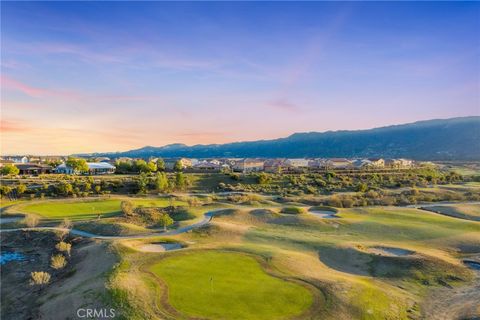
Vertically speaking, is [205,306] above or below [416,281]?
above

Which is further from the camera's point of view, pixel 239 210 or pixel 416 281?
pixel 239 210

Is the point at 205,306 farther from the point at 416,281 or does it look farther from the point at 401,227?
the point at 401,227

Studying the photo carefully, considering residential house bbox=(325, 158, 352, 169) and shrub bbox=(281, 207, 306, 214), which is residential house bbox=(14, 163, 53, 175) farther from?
residential house bbox=(325, 158, 352, 169)

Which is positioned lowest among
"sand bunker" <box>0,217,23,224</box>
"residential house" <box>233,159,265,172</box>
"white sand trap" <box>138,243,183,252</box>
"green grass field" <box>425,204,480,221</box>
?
"green grass field" <box>425,204,480,221</box>

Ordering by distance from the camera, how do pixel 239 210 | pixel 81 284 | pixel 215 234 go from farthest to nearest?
pixel 239 210 → pixel 215 234 → pixel 81 284

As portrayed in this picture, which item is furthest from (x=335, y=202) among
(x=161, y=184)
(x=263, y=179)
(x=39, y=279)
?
(x=39, y=279)

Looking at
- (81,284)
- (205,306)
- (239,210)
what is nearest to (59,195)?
(239,210)

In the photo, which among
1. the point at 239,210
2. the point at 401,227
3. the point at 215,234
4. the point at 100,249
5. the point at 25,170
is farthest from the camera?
Result: the point at 25,170

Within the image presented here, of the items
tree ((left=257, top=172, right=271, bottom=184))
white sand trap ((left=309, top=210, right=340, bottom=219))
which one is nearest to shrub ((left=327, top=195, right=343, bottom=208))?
white sand trap ((left=309, top=210, right=340, bottom=219))
